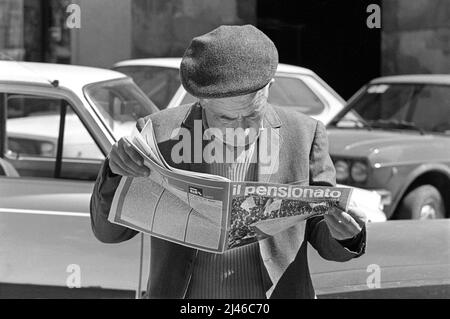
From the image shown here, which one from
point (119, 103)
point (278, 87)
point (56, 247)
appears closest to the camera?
point (56, 247)

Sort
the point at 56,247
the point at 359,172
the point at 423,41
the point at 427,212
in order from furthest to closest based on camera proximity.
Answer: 1. the point at 423,41
2. the point at 427,212
3. the point at 359,172
4. the point at 56,247

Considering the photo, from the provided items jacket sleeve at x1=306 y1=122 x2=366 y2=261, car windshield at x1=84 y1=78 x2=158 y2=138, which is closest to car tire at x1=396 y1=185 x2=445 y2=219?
car windshield at x1=84 y1=78 x2=158 y2=138

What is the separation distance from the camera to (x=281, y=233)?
2090 millimetres

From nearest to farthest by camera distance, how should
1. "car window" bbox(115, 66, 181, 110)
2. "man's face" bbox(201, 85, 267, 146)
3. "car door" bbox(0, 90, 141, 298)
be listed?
1. "man's face" bbox(201, 85, 267, 146)
2. "car door" bbox(0, 90, 141, 298)
3. "car window" bbox(115, 66, 181, 110)

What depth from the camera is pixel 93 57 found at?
4738 millimetres

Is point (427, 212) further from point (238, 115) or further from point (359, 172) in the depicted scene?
point (238, 115)

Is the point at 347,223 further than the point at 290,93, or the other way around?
the point at 290,93

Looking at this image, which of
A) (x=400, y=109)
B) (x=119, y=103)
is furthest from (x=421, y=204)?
(x=119, y=103)

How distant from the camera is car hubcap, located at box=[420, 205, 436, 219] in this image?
256 inches

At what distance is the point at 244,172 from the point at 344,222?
29 centimetres

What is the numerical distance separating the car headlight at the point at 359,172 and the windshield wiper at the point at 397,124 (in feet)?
1.92

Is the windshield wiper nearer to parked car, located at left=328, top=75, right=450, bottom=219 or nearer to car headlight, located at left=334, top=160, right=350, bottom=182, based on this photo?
parked car, located at left=328, top=75, right=450, bottom=219

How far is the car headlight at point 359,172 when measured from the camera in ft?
20.6

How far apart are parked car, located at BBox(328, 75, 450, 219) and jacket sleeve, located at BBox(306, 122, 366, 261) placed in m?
4.18
